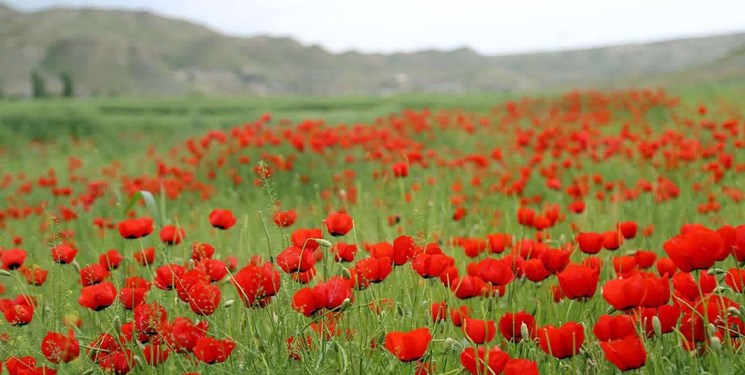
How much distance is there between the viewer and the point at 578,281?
56.9 inches

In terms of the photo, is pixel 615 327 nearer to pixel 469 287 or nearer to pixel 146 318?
pixel 469 287

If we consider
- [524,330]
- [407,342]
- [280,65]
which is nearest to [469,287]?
[524,330]

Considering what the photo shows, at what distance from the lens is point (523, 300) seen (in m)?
2.20

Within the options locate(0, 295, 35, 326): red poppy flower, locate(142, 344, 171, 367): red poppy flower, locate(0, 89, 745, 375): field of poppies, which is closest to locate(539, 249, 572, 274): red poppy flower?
locate(0, 89, 745, 375): field of poppies

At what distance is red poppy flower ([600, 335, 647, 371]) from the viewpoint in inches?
47.2

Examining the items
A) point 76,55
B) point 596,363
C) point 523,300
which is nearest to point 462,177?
point 523,300

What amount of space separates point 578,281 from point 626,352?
10.4 inches

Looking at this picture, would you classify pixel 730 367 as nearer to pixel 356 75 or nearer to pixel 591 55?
pixel 356 75

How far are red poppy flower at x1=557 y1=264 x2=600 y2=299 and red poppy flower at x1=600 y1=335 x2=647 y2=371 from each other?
0.79 ft

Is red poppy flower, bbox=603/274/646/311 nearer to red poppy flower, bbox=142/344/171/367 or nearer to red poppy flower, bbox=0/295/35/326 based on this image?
red poppy flower, bbox=142/344/171/367

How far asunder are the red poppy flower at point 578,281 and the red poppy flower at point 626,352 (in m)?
0.24

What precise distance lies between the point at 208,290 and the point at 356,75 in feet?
552

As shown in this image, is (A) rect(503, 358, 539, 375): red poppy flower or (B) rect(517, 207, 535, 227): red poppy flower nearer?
(A) rect(503, 358, 539, 375): red poppy flower

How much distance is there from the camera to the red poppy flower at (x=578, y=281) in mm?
1441
